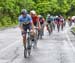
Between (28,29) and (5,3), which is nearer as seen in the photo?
(28,29)

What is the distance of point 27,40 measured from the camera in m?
15.0

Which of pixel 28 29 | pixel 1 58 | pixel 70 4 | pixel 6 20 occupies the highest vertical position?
pixel 28 29

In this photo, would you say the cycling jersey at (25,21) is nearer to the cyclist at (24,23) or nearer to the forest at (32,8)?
the cyclist at (24,23)

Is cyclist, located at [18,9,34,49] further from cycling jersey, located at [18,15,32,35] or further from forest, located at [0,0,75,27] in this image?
forest, located at [0,0,75,27]

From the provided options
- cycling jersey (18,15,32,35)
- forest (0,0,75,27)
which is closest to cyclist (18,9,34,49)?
cycling jersey (18,15,32,35)

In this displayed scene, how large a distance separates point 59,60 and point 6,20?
49.8 meters

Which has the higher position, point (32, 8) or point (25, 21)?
point (25, 21)

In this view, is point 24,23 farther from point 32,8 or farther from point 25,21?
point 32,8

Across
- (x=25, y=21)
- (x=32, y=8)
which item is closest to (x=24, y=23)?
(x=25, y=21)

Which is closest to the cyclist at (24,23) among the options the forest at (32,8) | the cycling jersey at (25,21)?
the cycling jersey at (25,21)

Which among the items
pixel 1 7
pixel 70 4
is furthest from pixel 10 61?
pixel 70 4

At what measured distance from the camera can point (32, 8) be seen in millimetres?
98438

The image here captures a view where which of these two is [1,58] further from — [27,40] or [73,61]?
[73,61]

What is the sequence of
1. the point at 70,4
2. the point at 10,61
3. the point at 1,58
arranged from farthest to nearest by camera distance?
the point at 70,4 < the point at 1,58 < the point at 10,61
